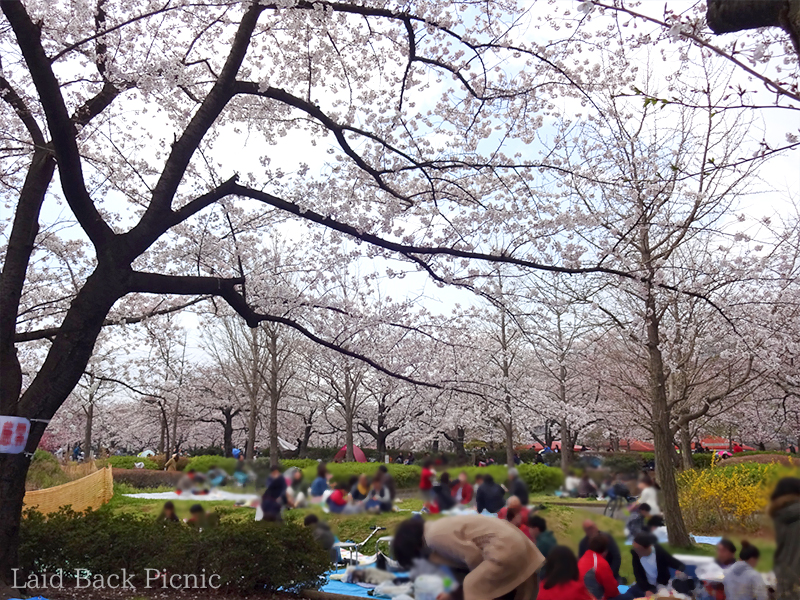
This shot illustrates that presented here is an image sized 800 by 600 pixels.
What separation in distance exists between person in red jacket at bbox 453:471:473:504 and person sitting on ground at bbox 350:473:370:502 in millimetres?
2951

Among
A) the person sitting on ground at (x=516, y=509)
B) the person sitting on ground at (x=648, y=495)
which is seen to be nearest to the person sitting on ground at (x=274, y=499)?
the person sitting on ground at (x=516, y=509)

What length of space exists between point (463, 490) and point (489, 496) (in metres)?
0.23

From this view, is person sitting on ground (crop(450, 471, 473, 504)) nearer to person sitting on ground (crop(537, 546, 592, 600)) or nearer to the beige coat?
person sitting on ground (crop(537, 546, 592, 600))

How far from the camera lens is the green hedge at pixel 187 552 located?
5.59m

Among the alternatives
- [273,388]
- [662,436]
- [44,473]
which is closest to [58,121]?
[662,436]

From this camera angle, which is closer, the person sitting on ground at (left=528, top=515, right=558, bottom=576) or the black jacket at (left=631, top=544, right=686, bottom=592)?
the person sitting on ground at (left=528, top=515, right=558, bottom=576)

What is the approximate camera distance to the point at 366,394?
22.8 meters

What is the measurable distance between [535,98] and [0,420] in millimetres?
5825

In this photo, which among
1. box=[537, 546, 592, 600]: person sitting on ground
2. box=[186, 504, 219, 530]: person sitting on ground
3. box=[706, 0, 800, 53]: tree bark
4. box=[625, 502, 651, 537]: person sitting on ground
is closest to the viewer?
box=[706, 0, 800, 53]: tree bark

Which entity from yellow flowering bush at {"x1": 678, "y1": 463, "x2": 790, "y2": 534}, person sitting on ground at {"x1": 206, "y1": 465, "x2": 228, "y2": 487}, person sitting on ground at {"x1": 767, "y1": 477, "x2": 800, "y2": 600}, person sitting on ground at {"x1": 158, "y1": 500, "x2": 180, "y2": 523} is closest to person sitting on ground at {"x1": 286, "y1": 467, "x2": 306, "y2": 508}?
person sitting on ground at {"x1": 206, "y1": 465, "x2": 228, "y2": 487}

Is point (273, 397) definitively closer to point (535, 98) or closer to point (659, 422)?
point (659, 422)

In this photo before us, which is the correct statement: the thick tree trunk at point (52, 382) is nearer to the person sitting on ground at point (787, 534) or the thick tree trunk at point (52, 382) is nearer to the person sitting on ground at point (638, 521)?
the person sitting on ground at point (638, 521)

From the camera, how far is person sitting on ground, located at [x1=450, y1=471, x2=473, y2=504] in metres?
3.55

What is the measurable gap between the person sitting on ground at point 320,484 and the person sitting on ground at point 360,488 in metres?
0.45
